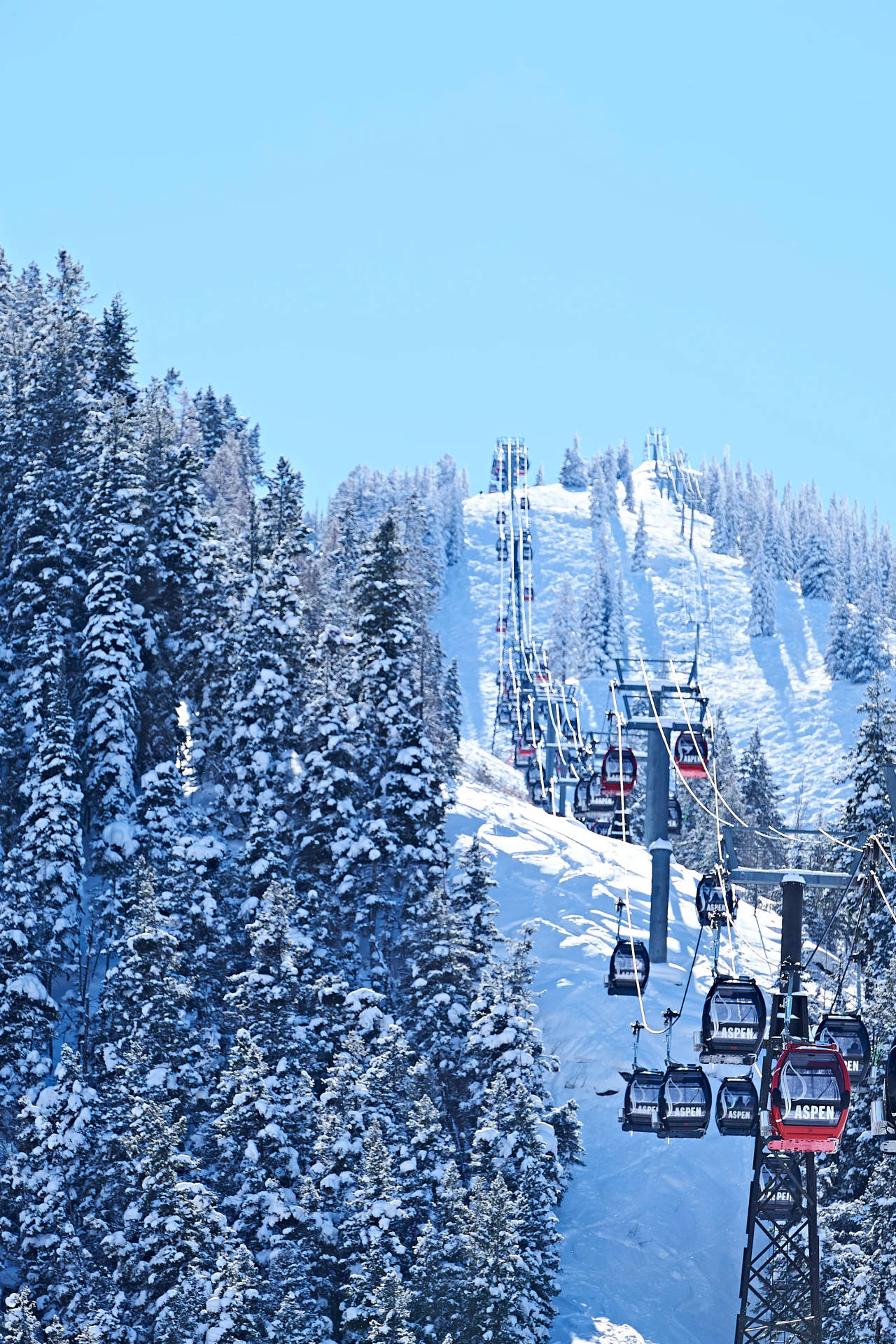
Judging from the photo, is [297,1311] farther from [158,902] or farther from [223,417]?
[223,417]

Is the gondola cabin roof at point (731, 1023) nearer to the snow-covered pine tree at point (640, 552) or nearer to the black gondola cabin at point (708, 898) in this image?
the black gondola cabin at point (708, 898)

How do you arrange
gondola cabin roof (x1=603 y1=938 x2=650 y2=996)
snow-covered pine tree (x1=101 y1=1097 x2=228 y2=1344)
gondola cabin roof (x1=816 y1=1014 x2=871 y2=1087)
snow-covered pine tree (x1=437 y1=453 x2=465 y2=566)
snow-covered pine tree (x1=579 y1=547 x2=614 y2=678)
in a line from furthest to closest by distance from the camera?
snow-covered pine tree (x1=437 y1=453 x2=465 y2=566), snow-covered pine tree (x1=579 y1=547 x2=614 y2=678), gondola cabin roof (x1=603 y1=938 x2=650 y2=996), snow-covered pine tree (x1=101 y1=1097 x2=228 y2=1344), gondola cabin roof (x1=816 y1=1014 x2=871 y2=1087)

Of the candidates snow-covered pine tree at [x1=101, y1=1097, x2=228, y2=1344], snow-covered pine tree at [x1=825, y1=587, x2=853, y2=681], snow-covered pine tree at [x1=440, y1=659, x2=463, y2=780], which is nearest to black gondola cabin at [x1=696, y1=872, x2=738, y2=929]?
snow-covered pine tree at [x1=101, y1=1097, x2=228, y2=1344]

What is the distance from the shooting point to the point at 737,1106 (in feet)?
102

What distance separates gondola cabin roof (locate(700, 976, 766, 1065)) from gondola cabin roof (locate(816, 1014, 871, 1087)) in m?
1.05

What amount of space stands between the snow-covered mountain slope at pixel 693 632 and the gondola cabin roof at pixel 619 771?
76.4m

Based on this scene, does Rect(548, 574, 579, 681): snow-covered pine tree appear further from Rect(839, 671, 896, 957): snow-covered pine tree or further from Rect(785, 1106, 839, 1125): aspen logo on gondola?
Rect(785, 1106, 839, 1125): aspen logo on gondola

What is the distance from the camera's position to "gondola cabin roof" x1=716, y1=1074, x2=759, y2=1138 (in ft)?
100

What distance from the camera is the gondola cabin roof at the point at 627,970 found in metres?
41.8

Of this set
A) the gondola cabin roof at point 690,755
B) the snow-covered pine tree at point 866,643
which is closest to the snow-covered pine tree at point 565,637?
the snow-covered pine tree at point 866,643

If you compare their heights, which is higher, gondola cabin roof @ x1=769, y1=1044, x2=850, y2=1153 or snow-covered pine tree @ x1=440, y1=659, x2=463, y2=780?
snow-covered pine tree @ x1=440, y1=659, x2=463, y2=780

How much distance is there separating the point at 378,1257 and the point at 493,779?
191ft

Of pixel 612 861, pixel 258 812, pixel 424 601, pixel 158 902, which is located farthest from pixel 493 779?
pixel 158 902

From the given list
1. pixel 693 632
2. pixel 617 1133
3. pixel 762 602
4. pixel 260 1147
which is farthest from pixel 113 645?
pixel 762 602
